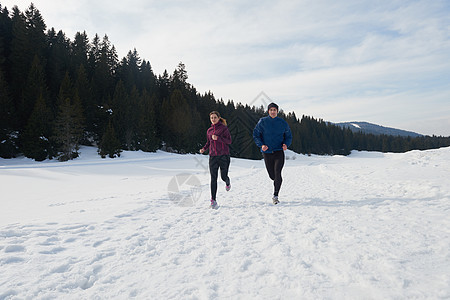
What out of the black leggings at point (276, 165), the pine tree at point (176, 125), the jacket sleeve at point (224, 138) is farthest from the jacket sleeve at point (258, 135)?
the pine tree at point (176, 125)

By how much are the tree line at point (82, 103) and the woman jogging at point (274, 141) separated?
27.7 metres

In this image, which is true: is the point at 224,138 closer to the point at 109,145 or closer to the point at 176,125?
the point at 109,145

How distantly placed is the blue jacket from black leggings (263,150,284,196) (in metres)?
0.13

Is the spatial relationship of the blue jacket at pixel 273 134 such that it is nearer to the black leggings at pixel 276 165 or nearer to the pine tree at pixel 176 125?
the black leggings at pixel 276 165

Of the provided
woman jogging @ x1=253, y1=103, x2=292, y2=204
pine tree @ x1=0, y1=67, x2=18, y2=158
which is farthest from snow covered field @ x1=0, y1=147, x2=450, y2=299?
pine tree @ x1=0, y1=67, x2=18, y2=158

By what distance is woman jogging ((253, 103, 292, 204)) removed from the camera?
17.9 feet

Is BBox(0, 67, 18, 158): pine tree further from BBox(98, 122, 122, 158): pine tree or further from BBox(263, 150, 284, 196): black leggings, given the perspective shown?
BBox(263, 150, 284, 196): black leggings

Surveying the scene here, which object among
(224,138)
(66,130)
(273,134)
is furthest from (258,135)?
(66,130)

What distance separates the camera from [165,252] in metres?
2.68

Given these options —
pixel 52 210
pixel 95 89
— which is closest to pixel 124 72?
pixel 95 89

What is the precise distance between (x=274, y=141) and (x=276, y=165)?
587 millimetres

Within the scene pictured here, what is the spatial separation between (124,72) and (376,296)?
2333 inches

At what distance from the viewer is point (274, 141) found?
5543mm

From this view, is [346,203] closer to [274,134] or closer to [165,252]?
[274,134]
